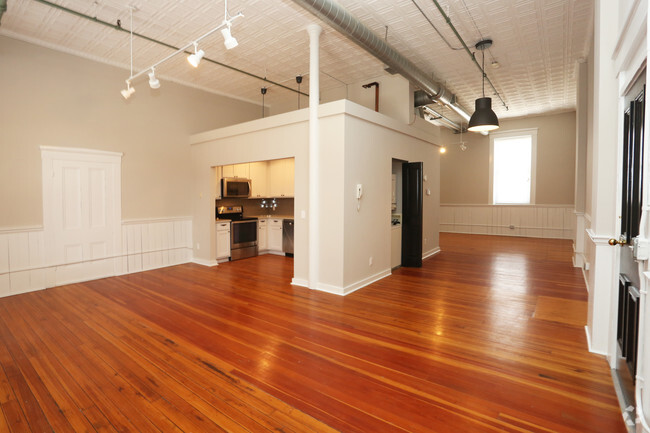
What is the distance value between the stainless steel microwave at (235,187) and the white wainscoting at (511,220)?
742 centimetres

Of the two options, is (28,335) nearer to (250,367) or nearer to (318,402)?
(250,367)

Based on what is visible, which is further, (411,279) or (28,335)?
(411,279)

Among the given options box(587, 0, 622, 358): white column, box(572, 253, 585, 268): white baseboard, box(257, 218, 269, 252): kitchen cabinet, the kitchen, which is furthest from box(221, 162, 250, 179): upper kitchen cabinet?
box(572, 253, 585, 268): white baseboard

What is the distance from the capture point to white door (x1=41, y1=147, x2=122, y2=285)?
16.8 ft

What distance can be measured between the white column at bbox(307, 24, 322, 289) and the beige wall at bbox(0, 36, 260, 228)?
11.2 ft

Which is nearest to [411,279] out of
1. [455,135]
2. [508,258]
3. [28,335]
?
[508,258]

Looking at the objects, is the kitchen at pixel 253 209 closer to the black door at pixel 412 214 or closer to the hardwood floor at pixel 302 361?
the hardwood floor at pixel 302 361

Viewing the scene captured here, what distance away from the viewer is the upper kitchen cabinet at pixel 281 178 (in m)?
7.59

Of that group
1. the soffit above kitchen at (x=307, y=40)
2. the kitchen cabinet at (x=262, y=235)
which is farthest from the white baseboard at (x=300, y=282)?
the soffit above kitchen at (x=307, y=40)

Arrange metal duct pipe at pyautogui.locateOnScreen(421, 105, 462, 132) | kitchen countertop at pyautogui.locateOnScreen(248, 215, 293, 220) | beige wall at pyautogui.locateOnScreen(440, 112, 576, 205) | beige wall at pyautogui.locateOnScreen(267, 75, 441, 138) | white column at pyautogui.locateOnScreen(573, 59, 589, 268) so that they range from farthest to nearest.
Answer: beige wall at pyautogui.locateOnScreen(440, 112, 576, 205) → metal duct pipe at pyautogui.locateOnScreen(421, 105, 462, 132) → kitchen countertop at pyautogui.locateOnScreen(248, 215, 293, 220) → beige wall at pyautogui.locateOnScreen(267, 75, 441, 138) → white column at pyautogui.locateOnScreen(573, 59, 589, 268)

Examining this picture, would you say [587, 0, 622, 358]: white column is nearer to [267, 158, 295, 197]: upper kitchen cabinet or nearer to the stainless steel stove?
[267, 158, 295, 197]: upper kitchen cabinet

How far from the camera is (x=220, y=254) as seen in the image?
6902mm

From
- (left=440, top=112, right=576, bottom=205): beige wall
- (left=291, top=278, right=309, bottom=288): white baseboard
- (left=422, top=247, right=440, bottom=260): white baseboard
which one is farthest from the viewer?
(left=440, top=112, right=576, bottom=205): beige wall

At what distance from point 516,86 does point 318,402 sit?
305 inches
